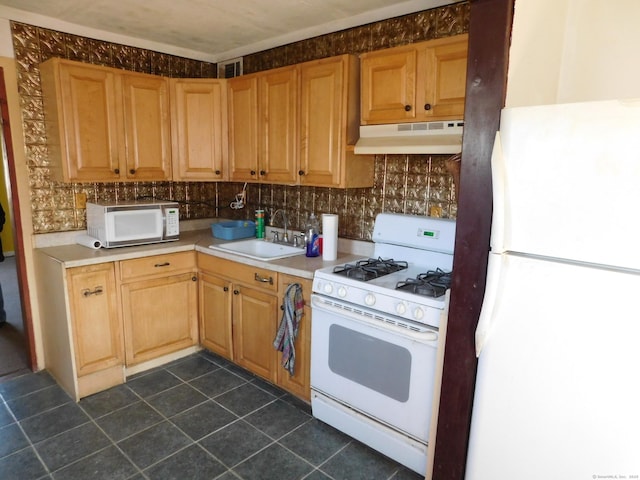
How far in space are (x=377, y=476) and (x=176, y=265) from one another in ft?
6.42

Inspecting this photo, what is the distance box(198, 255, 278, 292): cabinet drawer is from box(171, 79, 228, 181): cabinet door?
2.36 ft

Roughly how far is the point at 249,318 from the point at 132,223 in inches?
42.4

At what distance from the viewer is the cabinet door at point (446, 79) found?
2059 millimetres

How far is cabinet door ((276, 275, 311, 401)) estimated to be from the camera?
96.7 inches

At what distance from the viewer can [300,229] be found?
3.29m

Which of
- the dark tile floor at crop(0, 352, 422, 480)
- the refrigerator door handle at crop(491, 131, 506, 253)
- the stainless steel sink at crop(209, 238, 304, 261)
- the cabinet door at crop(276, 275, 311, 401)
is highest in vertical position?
the refrigerator door handle at crop(491, 131, 506, 253)

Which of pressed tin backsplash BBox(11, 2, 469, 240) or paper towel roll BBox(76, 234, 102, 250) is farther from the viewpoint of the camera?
paper towel roll BBox(76, 234, 102, 250)

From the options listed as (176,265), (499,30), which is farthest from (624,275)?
(176,265)

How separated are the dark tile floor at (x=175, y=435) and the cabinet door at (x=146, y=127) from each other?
1.53 meters

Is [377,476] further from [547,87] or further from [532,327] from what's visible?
[547,87]

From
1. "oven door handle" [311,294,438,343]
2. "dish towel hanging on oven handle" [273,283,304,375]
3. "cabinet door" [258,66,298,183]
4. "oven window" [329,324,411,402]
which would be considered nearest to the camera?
"oven door handle" [311,294,438,343]

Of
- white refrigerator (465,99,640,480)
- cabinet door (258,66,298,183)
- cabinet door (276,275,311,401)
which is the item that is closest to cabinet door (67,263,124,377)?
cabinet door (276,275,311,401)

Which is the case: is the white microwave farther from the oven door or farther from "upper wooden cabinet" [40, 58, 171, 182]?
the oven door

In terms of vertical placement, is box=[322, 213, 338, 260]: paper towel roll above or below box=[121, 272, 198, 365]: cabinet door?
above
